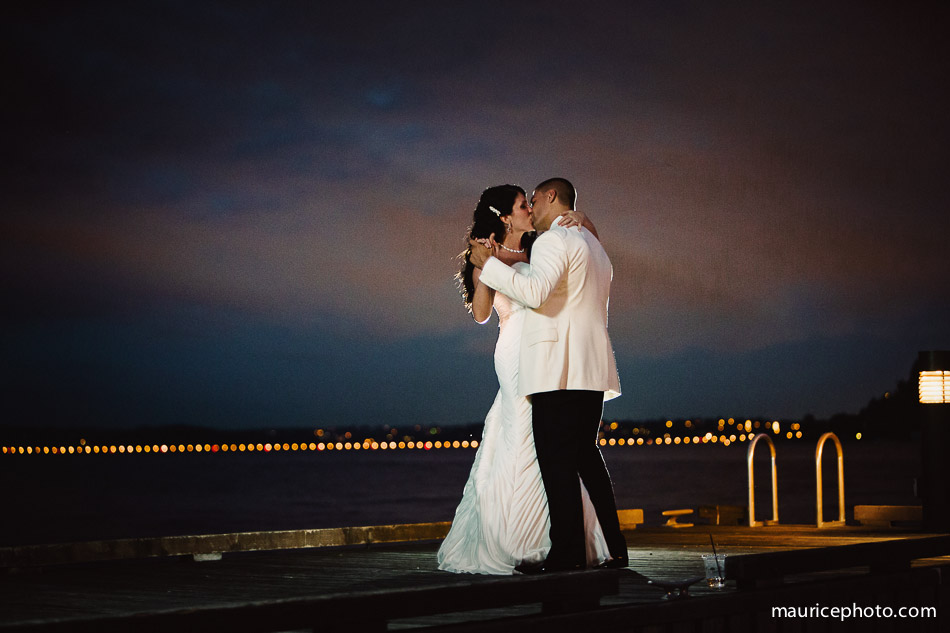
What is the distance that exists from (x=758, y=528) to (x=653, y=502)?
178 feet

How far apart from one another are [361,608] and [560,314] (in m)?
2.16

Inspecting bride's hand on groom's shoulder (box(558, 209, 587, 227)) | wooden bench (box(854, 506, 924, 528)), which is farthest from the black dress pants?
wooden bench (box(854, 506, 924, 528))

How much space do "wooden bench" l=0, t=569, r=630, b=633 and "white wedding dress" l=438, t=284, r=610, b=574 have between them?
53.4 inches

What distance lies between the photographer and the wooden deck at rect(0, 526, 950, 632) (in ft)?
12.4

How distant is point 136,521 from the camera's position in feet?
192

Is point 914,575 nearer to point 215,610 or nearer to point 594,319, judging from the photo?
point 594,319

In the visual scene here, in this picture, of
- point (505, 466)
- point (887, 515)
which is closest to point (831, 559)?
point (505, 466)

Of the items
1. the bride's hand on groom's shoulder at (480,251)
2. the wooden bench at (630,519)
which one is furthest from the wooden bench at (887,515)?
the bride's hand on groom's shoulder at (480,251)

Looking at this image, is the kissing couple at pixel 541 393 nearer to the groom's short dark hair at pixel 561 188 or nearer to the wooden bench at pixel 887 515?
the groom's short dark hair at pixel 561 188

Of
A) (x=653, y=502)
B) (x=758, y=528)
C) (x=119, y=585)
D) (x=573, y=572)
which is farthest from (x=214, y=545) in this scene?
(x=653, y=502)

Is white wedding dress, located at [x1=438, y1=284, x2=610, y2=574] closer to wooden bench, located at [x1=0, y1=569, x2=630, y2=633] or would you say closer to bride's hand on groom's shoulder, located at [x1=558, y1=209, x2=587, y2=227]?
bride's hand on groom's shoulder, located at [x1=558, y1=209, x2=587, y2=227]

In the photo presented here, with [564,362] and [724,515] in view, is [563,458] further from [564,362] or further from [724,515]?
[724,515]

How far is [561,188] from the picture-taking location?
6.01 metres

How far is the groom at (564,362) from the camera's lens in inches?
217
